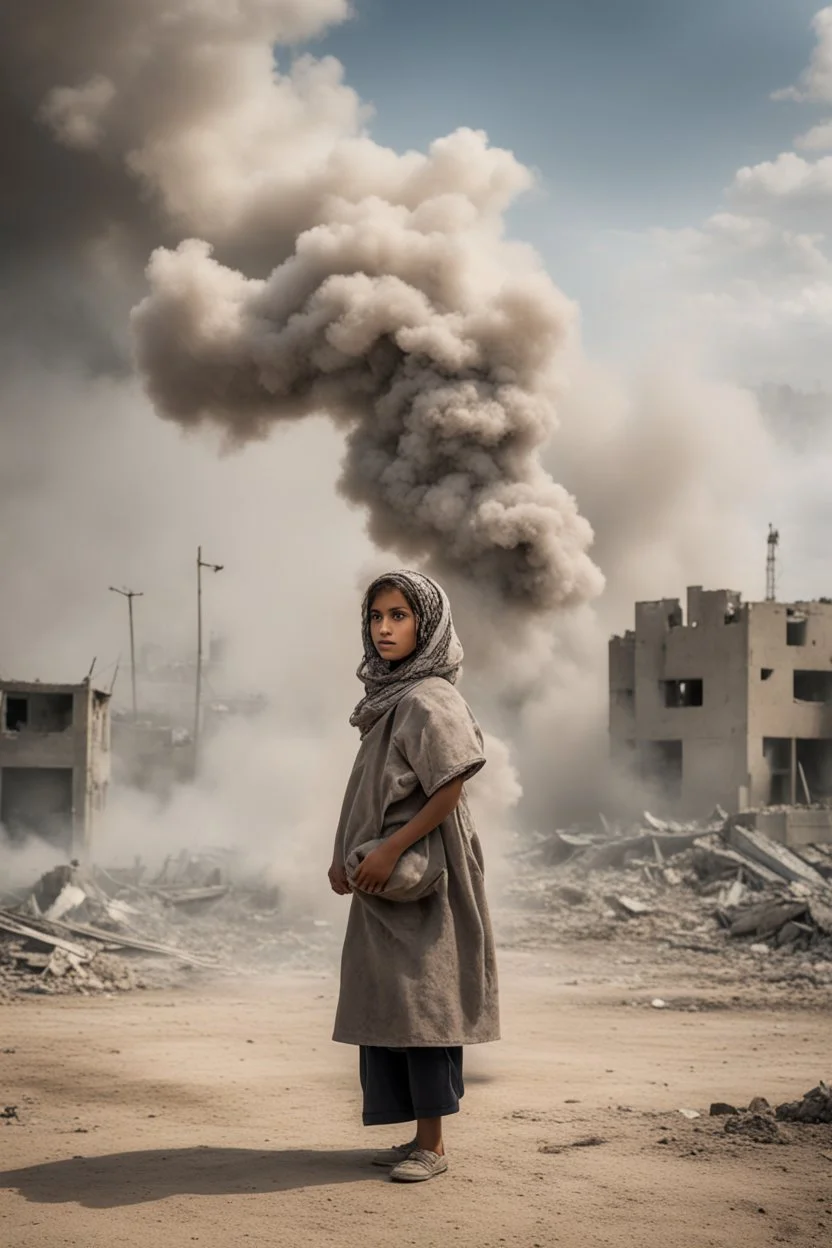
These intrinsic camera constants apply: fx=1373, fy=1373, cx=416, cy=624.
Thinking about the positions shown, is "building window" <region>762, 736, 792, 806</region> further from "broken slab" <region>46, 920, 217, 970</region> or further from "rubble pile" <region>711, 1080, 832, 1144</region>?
"rubble pile" <region>711, 1080, 832, 1144</region>

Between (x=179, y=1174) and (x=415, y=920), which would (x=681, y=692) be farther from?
(x=179, y=1174)

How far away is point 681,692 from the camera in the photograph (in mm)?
34469

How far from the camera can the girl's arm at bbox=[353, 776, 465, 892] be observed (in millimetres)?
3783

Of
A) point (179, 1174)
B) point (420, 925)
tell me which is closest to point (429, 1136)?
point (420, 925)

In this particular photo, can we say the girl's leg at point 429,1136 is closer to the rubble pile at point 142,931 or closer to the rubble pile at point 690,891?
the rubble pile at point 142,931

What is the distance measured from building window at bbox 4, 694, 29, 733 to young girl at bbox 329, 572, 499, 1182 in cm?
2174

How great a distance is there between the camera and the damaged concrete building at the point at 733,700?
104 ft

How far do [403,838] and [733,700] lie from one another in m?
29.2

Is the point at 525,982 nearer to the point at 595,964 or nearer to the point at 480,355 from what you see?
the point at 595,964

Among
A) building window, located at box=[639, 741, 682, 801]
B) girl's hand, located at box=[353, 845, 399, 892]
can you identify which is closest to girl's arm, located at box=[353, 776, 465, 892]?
girl's hand, located at box=[353, 845, 399, 892]

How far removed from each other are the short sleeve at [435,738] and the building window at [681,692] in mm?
30715

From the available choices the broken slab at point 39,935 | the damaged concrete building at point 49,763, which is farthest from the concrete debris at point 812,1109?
the damaged concrete building at point 49,763

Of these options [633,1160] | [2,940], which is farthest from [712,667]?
[633,1160]

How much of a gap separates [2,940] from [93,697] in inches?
453
